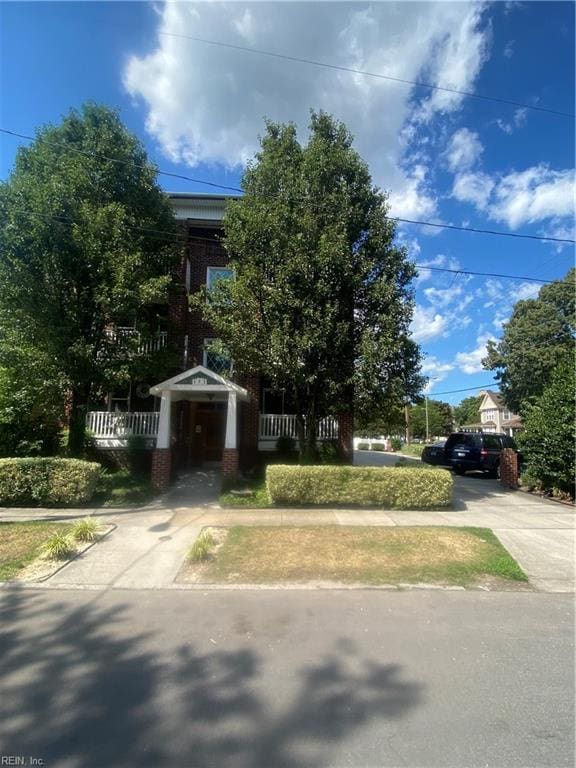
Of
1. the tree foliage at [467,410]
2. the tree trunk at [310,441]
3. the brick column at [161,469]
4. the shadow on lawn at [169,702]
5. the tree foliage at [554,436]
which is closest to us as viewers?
the shadow on lawn at [169,702]

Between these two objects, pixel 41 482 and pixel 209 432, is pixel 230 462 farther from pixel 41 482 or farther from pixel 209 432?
pixel 209 432

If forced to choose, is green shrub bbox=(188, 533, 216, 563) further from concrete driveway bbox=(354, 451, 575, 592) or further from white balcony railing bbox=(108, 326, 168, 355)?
white balcony railing bbox=(108, 326, 168, 355)

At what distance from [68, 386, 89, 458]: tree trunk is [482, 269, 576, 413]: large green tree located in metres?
22.7

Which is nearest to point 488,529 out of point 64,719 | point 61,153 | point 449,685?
point 449,685

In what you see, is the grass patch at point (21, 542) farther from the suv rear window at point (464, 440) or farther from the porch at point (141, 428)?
the suv rear window at point (464, 440)

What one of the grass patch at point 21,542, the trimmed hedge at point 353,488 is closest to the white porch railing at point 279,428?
the trimmed hedge at point 353,488

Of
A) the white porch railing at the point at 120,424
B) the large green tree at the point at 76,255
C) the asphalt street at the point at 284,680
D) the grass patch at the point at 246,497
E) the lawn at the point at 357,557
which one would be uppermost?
the large green tree at the point at 76,255

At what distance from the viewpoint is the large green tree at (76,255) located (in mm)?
10742

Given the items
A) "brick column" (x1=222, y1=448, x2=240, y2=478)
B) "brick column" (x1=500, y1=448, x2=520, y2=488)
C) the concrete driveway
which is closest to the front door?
"brick column" (x1=222, y1=448, x2=240, y2=478)

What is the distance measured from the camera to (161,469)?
11680 mm

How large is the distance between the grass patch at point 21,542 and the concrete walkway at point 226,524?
0.67m

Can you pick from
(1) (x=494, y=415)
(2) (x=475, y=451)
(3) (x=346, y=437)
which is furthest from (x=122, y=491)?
(1) (x=494, y=415)

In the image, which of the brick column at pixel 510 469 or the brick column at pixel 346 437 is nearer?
the brick column at pixel 510 469

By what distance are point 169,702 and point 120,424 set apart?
489 inches
